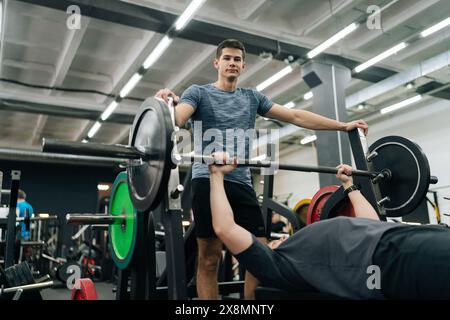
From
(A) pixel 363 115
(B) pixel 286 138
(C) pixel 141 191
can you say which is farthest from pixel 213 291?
(B) pixel 286 138

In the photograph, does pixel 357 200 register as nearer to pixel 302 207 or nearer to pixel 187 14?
pixel 302 207

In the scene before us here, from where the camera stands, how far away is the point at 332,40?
4.26m

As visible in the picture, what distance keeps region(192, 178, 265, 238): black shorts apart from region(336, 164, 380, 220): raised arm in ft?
1.32

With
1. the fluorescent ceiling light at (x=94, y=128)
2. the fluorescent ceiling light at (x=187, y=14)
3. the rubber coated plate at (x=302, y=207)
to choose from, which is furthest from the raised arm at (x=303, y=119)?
the fluorescent ceiling light at (x=94, y=128)

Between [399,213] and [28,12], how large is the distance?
4.23 metres

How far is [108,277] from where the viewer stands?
559 centimetres

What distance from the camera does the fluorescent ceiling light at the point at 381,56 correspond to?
447 centimetres

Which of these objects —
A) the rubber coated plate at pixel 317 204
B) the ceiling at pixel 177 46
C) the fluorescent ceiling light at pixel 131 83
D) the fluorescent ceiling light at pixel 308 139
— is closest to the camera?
the rubber coated plate at pixel 317 204

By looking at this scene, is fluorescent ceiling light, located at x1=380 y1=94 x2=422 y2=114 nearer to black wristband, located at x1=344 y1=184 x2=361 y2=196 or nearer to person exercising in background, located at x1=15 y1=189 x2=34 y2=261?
black wristband, located at x1=344 y1=184 x2=361 y2=196

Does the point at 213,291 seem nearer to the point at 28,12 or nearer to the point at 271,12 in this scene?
the point at 271,12

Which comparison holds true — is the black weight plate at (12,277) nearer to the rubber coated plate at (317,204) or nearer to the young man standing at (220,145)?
the young man standing at (220,145)

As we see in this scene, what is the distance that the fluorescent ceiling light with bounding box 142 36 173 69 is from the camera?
441cm

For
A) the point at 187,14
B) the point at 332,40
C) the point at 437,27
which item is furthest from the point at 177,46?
the point at 437,27

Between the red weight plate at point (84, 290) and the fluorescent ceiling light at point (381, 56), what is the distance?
4.17m
